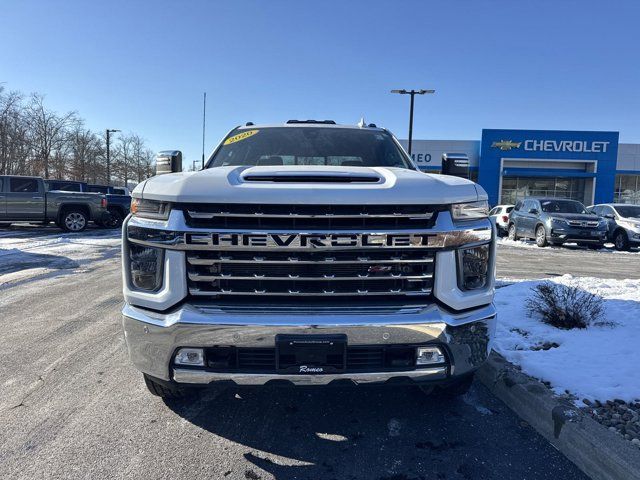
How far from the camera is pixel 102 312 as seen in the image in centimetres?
556

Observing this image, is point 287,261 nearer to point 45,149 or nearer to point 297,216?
point 297,216

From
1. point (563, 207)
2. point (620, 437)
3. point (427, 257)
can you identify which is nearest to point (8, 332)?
point (427, 257)

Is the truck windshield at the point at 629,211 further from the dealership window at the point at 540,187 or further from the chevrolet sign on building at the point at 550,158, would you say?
the dealership window at the point at 540,187

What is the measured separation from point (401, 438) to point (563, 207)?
14.7 meters

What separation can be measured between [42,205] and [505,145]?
29669 mm

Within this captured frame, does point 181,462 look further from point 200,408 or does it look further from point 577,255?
point 577,255

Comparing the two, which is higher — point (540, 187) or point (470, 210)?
point (540, 187)

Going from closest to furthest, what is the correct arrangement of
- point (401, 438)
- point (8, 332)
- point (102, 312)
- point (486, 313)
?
point (486, 313)
point (401, 438)
point (8, 332)
point (102, 312)

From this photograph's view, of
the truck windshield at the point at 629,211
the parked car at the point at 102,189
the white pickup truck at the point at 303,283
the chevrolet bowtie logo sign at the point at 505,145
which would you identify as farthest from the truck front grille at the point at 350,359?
the chevrolet bowtie logo sign at the point at 505,145

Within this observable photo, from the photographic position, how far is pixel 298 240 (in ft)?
7.78

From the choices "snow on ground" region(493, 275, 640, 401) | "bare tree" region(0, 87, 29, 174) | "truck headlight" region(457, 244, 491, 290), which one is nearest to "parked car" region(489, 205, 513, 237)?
"snow on ground" region(493, 275, 640, 401)

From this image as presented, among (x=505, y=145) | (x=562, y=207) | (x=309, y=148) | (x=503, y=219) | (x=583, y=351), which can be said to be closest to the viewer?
(x=583, y=351)

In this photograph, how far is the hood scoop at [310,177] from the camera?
2.62 m

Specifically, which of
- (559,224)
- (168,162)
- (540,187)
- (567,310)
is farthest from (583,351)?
(540,187)
